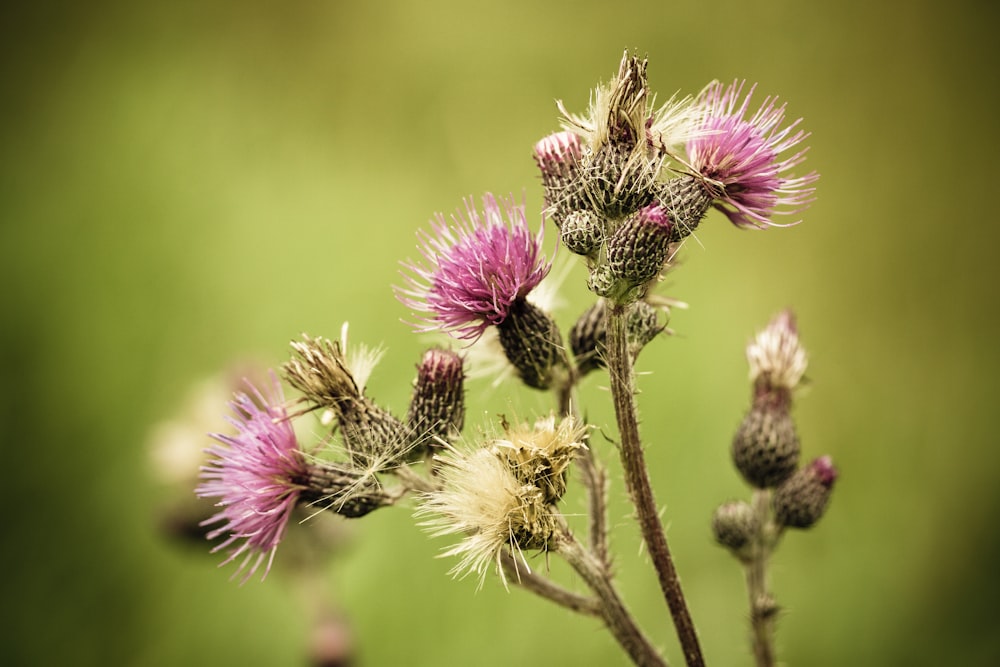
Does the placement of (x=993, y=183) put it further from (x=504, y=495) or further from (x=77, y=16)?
(x=77, y=16)

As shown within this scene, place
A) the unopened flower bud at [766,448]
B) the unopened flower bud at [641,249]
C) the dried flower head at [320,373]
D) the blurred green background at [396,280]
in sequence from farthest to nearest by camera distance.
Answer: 1. the blurred green background at [396,280]
2. the unopened flower bud at [766,448]
3. the dried flower head at [320,373]
4. the unopened flower bud at [641,249]

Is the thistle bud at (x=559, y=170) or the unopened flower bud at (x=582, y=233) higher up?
the thistle bud at (x=559, y=170)

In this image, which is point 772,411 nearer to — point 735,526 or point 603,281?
point 735,526

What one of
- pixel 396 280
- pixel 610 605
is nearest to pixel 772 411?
pixel 610 605

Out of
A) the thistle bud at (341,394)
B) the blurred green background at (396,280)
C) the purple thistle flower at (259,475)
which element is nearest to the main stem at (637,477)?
the thistle bud at (341,394)

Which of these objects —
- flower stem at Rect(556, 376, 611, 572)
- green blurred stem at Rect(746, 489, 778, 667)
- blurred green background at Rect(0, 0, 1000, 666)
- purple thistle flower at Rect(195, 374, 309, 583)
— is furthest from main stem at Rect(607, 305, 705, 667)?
blurred green background at Rect(0, 0, 1000, 666)

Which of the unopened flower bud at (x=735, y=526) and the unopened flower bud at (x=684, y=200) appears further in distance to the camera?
the unopened flower bud at (x=735, y=526)

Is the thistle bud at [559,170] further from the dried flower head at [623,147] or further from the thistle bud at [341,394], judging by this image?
the thistle bud at [341,394]
